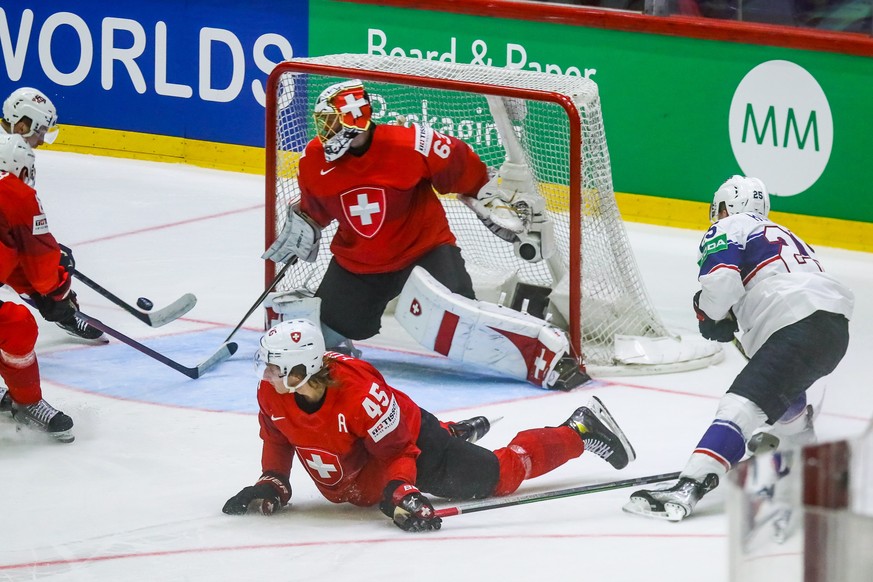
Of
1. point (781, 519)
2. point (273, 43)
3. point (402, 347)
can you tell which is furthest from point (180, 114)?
point (781, 519)

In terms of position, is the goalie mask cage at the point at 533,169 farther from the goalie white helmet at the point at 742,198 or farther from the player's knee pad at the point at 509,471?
the player's knee pad at the point at 509,471

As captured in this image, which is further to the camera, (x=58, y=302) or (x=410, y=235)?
(x=410, y=235)

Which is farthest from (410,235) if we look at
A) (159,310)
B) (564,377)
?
(159,310)

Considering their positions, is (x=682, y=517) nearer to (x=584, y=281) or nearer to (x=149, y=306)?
(x=584, y=281)

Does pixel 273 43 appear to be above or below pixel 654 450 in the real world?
above

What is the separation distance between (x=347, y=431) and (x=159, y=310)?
7.44 ft

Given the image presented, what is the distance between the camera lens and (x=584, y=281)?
5098mm

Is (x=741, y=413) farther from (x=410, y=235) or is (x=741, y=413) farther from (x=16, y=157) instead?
(x=16, y=157)

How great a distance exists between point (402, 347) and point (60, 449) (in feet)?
4.95

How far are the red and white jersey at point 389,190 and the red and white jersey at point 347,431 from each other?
134 cm

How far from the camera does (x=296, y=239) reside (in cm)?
491

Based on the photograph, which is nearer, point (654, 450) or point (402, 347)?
point (654, 450)

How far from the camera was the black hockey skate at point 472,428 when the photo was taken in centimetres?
398

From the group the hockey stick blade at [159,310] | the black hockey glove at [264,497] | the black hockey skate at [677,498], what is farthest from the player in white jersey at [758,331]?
the hockey stick blade at [159,310]
